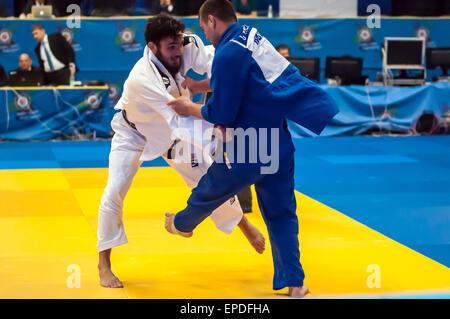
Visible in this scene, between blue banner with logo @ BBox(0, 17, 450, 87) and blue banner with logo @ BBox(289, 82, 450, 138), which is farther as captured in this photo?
blue banner with logo @ BBox(0, 17, 450, 87)

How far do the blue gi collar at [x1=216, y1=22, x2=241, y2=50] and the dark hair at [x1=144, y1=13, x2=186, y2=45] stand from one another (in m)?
0.43

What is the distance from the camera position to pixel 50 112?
12.2 m

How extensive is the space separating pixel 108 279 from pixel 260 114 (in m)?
1.44

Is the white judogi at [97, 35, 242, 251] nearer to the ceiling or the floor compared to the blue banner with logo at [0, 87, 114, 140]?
nearer to the ceiling

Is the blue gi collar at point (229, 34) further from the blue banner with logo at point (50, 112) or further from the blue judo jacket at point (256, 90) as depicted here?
the blue banner with logo at point (50, 112)

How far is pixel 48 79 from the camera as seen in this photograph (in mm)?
12797

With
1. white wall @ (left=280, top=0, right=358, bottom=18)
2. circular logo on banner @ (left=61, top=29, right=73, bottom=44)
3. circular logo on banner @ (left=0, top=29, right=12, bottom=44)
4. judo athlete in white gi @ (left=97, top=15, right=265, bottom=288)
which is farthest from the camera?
white wall @ (left=280, top=0, right=358, bottom=18)

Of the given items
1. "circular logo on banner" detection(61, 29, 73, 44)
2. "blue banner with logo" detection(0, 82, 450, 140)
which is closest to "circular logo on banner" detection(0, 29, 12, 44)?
"circular logo on banner" detection(61, 29, 73, 44)

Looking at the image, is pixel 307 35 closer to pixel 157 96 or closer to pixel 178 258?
pixel 178 258

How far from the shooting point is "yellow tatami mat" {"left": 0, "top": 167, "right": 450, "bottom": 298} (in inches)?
175

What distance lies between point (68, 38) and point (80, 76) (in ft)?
2.49

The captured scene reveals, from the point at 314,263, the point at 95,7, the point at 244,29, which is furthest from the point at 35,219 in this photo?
the point at 95,7

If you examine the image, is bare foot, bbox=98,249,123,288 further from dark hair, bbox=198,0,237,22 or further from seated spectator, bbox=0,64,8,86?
seated spectator, bbox=0,64,8,86

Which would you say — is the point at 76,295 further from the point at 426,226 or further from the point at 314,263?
the point at 426,226
